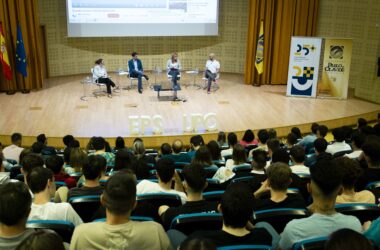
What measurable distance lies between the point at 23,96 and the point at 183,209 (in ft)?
32.9

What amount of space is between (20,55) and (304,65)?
7868 millimetres

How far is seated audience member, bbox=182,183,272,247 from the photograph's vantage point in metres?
2.39

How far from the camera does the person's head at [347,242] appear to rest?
1.76 meters

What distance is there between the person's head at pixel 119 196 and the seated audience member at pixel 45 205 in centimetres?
75

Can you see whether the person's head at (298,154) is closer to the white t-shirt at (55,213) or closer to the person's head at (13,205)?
the white t-shirt at (55,213)

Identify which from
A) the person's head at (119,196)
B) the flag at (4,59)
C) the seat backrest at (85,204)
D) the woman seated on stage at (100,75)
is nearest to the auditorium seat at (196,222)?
the person's head at (119,196)

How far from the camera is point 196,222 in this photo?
9.30 feet

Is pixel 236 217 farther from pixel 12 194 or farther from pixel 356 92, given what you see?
pixel 356 92

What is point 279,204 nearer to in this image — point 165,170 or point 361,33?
point 165,170

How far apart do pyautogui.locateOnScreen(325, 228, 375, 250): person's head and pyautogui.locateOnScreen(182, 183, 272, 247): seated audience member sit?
65 centimetres

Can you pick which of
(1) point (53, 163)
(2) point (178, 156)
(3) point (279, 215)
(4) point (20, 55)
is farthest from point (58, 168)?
(4) point (20, 55)

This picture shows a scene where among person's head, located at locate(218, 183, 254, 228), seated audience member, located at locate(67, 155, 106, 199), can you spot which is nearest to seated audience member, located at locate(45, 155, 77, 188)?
seated audience member, located at locate(67, 155, 106, 199)

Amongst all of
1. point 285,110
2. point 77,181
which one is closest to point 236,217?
point 77,181

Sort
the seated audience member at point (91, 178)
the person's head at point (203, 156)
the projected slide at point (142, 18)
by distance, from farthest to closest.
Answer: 1. the projected slide at point (142, 18)
2. the person's head at point (203, 156)
3. the seated audience member at point (91, 178)
